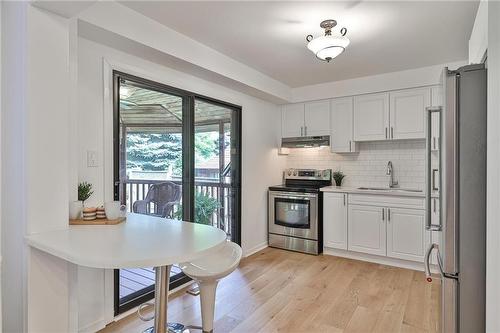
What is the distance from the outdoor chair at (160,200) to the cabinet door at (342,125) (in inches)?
94.1

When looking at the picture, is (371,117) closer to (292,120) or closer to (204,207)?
(292,120)

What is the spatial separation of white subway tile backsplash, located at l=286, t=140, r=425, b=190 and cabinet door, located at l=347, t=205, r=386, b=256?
0.62 m

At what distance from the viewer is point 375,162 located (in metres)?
4.24

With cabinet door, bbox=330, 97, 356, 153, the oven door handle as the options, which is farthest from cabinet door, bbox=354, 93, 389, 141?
the oven door handle

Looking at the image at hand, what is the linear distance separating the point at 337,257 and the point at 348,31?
284 centimetres

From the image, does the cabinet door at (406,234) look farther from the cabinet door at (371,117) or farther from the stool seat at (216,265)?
the stool seat at (216,265)

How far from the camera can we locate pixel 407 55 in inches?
125

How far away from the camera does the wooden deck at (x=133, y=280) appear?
2.58 metres

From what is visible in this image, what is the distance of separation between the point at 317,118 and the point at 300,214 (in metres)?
1.46

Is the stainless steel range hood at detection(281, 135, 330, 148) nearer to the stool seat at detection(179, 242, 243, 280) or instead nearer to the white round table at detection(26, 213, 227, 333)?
the stool seat at detection(179, 242, 243, 280)

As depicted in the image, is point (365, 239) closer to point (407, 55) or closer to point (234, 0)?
point (407, 55)

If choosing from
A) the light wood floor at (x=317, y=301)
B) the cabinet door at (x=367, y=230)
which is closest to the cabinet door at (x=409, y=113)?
the cabinet door at (x=367, y=230)

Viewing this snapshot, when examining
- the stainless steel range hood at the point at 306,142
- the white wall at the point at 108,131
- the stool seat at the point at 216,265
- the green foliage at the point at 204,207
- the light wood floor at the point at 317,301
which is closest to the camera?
the stool seat at the point at 216,265

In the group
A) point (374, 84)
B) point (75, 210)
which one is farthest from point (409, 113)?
point (75, 210)
